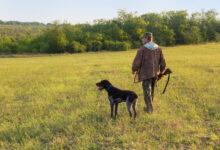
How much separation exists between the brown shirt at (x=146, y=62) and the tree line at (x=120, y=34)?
50.1 metres

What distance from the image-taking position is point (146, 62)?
4.84m

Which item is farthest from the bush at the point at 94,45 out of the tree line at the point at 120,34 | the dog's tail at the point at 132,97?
the dog's tail at the point at 132,97

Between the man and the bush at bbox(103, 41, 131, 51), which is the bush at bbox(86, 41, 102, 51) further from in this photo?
the man

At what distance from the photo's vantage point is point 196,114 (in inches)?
199

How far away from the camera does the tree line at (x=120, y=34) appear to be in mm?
57375

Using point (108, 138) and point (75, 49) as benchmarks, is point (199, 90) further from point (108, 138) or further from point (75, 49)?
point (75, 49)

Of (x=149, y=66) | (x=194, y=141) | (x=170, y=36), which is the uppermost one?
(x=170, y=36)

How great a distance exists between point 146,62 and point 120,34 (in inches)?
2376

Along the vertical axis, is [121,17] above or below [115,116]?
above

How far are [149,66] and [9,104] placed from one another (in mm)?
6217

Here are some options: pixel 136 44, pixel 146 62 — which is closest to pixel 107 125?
pixel 146 62

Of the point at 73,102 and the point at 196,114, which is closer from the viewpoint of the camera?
the point at 196,114

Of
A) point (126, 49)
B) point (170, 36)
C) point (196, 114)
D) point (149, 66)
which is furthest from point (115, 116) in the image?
point (170, 36)

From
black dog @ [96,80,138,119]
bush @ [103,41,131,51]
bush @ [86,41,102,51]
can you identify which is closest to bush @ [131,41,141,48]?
bush @ [103,41,131,51]
